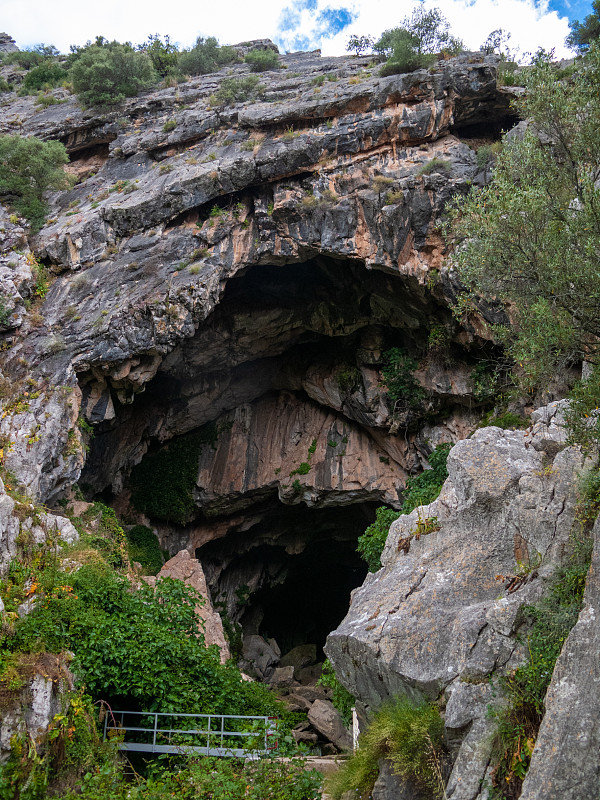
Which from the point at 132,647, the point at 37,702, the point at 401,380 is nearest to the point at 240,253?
the point at 401,380

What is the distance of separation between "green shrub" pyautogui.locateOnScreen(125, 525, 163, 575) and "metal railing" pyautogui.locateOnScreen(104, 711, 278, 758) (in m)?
8.90

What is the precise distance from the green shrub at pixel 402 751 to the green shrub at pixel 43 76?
2915 centimetres

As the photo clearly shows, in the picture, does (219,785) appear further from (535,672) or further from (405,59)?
(405,59)

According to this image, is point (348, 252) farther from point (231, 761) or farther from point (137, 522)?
point (231, 761)

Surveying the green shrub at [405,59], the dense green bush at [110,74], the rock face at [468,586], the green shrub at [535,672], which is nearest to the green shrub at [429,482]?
the rock face at [468,586]

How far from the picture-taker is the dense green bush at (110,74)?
70.6 ft

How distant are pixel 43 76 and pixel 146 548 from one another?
22105 mm

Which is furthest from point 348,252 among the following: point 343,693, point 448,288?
point 343,693

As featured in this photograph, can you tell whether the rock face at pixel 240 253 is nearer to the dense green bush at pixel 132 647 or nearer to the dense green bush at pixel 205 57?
the dense green bush at pixel 132 647

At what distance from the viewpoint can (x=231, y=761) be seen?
8445 millimetres

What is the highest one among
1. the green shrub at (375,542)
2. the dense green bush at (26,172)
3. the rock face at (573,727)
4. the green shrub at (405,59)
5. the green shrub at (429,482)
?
the green shrub at (405,59)

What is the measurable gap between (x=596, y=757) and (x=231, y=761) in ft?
18.6

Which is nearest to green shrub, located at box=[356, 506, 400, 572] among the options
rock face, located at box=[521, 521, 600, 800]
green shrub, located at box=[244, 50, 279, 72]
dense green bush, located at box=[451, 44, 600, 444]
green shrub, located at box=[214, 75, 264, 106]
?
dense green bush, located at box=[451, 44, 600, 444]

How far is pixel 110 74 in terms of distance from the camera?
22141mm
